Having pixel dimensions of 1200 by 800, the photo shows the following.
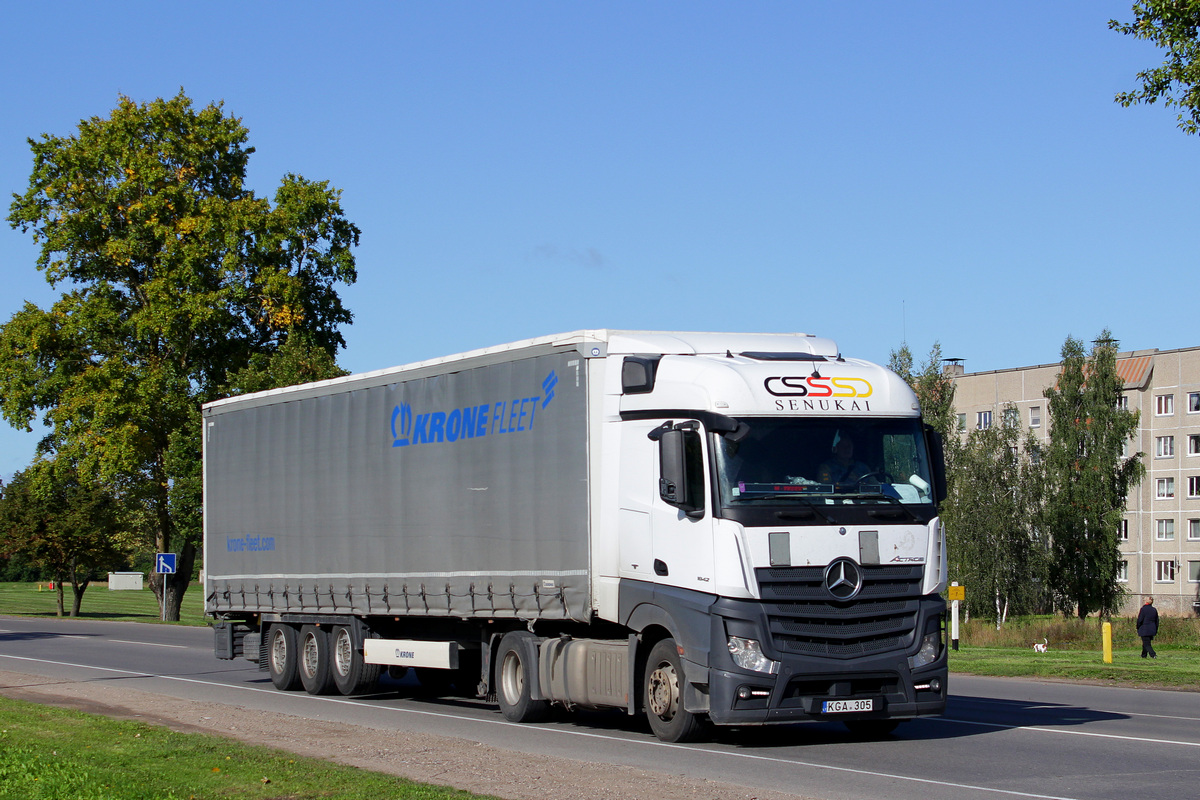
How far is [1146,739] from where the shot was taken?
13.0m

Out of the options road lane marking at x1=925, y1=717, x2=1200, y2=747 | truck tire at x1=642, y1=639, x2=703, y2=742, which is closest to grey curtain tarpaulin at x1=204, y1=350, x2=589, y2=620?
truck tire at x1=642, y1=639, x2=703, y2=742

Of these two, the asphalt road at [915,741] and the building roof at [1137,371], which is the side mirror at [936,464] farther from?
the building roof at [1137,371]

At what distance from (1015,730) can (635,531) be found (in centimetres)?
455

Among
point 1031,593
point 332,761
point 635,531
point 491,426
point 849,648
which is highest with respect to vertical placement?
point 491,426

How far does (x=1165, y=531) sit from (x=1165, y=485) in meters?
2.87

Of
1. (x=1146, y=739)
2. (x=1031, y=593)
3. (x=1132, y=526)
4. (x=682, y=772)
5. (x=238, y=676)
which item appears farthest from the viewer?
(x=1132, y=526)

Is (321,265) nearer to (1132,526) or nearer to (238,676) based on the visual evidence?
(238,676)

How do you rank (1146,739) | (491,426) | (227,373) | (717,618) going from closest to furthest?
(717,618) → (1146,739) → (491,426) → (227,373)

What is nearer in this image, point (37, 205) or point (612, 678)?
point (612, 678)

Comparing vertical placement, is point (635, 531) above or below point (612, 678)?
above

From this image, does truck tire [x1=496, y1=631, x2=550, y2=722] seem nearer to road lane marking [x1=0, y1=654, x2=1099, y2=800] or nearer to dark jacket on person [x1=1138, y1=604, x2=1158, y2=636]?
road lane marking [x1=0, y1=654, x2=1099, y2=800]

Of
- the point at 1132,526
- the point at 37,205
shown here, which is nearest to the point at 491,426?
the point at 37,205

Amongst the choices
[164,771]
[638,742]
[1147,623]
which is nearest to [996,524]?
[1147,623]

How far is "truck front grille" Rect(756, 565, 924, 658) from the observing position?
11945mm
